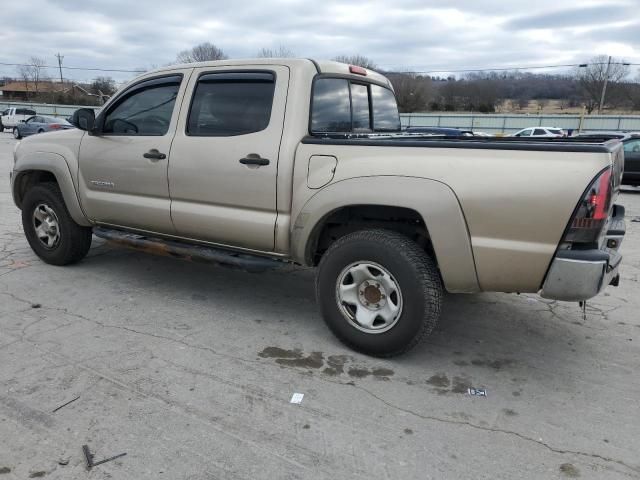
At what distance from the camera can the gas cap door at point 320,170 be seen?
11.3 feet

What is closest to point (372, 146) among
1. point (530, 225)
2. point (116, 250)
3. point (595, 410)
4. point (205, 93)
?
point (530, 225)

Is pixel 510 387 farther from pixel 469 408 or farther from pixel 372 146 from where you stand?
pixel 372 146

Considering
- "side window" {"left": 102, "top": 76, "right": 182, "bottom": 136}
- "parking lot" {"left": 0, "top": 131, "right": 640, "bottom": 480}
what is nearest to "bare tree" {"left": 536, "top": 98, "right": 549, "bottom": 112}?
"parking lot" {"left": 0, "top": 131, "right": 640, "bottom": 480}

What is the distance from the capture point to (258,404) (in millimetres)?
2963

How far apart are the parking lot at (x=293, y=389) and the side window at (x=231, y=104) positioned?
1.55 m

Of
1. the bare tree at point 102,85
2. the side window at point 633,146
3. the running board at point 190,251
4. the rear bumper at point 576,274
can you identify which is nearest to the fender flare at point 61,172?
the running board at point 190,251

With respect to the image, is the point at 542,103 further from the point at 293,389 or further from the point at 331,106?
the point at 293,389

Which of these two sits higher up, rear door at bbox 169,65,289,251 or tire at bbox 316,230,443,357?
rear door at bbox 169,65,289,251

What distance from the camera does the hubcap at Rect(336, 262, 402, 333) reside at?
335 centimetres

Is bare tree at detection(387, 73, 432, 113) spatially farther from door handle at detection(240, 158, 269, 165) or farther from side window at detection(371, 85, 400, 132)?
door handle at detection(240, 158, 269, 165)

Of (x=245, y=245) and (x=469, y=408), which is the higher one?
(x=245, y=245)

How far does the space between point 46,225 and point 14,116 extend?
117ft

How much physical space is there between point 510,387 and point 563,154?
1492mm

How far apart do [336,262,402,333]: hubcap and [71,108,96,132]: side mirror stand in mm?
2873
